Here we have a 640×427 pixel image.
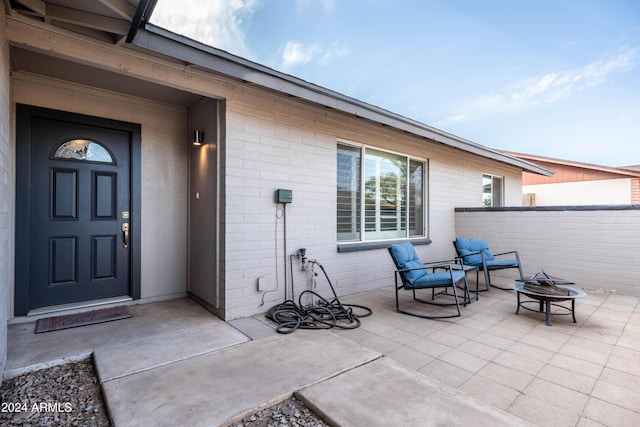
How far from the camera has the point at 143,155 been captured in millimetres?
3850

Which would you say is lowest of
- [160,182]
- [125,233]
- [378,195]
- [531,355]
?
[531,355]

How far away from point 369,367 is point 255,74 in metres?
2.80

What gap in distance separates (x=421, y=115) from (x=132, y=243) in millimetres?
25149

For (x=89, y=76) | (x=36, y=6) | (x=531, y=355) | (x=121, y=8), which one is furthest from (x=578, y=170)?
(x=36, y=6)

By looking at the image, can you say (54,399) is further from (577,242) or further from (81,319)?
(577,242)

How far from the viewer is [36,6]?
2172mm

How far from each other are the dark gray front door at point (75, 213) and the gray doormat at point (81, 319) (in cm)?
22

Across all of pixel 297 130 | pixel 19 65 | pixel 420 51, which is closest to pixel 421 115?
Result: pixel 420 51

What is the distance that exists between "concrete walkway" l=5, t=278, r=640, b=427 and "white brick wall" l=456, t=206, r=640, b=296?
1.50 meters

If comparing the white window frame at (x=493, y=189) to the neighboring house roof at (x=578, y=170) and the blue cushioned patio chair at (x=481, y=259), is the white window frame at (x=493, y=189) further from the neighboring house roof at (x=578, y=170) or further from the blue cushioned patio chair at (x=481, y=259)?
→ the neighboring house roof at (x=578, y=170)

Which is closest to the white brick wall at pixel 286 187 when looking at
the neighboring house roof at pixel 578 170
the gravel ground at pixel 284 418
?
the gravel ground at pixel 284 418

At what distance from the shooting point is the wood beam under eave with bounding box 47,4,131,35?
223cm

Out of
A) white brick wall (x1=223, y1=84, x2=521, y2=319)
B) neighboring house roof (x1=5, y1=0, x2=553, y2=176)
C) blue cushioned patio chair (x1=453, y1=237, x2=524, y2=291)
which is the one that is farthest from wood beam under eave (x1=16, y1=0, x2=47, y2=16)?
blue cushioned patio chair (x1=453, y1=237, x2=524, y2=291)

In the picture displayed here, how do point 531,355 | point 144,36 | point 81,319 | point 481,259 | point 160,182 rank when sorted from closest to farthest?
point 144,36
point 531,355
point 81,319
point 160,182
point 481,259
